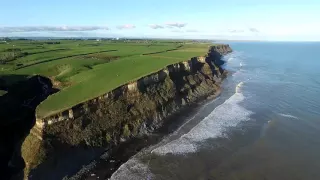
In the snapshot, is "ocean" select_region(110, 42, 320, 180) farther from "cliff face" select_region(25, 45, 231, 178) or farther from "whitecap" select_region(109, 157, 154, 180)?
"cliff face" select_region(25, 45, 231, 178)

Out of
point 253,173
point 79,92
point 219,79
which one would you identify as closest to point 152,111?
point 79,92

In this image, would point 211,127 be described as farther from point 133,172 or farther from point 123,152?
point 133,172

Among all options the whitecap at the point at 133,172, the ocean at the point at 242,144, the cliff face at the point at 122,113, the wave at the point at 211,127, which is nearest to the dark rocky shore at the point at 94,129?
the cliff face at the point at 122,113

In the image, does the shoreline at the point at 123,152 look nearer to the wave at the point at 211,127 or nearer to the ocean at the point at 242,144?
the ocean at the point at 242,144

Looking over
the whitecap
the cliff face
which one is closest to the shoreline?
the whitecap

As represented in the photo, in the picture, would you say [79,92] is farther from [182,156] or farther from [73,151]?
[182,156]

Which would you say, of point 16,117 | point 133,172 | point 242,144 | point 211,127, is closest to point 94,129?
point 133,172
